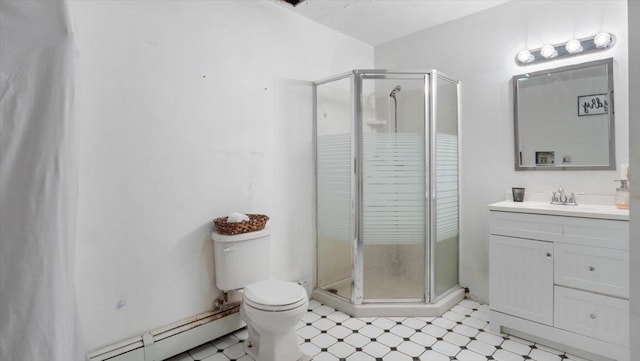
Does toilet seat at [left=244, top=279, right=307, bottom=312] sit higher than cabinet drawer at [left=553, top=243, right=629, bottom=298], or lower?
lower

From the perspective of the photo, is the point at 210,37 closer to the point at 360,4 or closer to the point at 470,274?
the point at 360,4

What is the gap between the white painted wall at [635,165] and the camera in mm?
609

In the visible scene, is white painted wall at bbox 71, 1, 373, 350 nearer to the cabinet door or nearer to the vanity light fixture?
the cabinet door

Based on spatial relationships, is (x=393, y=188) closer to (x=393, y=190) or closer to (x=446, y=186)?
(x=393, y=190)

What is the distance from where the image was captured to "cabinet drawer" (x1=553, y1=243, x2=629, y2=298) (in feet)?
5.82

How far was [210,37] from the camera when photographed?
2145 mm

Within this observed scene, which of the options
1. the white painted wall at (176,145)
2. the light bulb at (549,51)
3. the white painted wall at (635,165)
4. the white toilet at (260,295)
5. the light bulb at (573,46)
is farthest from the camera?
the light bulb at (549,51)

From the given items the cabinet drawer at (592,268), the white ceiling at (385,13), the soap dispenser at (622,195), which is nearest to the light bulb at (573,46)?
the white ceiling at (385,13)

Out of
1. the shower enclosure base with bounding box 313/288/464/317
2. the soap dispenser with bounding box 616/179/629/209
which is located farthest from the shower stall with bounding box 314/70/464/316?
the soap dispenser with bounding box 616/179/629/209

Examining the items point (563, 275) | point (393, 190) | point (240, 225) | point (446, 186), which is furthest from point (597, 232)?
→ point (240, 225)

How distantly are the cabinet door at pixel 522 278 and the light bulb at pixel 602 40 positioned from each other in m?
1.29

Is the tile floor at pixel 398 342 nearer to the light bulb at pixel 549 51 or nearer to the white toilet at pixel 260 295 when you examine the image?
the white toilet at pixel 260 295

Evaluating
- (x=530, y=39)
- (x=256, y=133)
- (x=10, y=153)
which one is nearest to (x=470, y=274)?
(x=530, y=39)

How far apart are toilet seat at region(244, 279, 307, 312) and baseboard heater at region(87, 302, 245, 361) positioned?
13.2 inches
